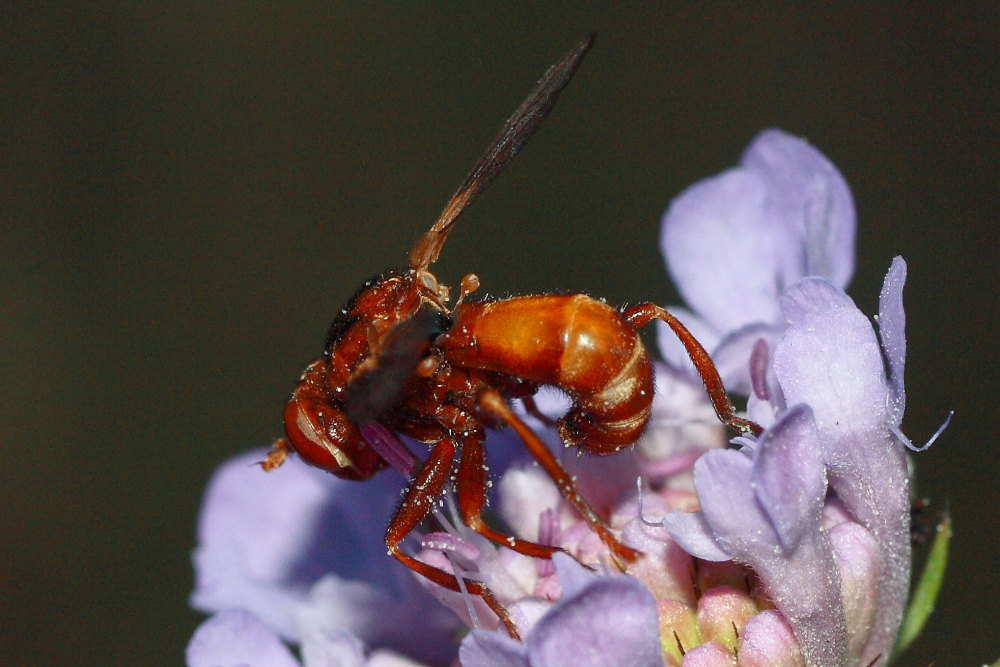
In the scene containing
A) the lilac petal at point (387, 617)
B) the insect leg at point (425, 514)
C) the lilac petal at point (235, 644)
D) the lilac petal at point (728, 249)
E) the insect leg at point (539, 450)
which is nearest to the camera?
the insect leg at point (539, 450)

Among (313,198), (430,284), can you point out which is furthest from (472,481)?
(313,198)

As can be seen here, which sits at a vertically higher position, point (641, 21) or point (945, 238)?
point (641, 21)

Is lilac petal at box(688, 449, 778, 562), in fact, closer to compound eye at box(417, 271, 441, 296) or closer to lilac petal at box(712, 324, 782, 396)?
lilac petal at box(712, 324, 782, 396)

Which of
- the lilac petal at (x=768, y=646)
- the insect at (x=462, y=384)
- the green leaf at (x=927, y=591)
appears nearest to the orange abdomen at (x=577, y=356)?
the insect at (x=462, y=384)

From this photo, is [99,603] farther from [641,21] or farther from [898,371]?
[898,371]

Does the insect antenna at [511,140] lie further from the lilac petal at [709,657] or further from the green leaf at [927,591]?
the green leaf at [927,591]

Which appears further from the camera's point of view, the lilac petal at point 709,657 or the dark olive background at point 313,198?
the dark olive background at point 313,198

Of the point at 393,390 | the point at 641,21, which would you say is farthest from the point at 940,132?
the point at 393,390

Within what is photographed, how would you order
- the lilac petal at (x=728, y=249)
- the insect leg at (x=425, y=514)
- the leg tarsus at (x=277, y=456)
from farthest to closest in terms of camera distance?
the lilac petal at (x=728, y=249) → the leg tarsus at (x=277, y=456) → the insect leg at (x=425, y=514)
